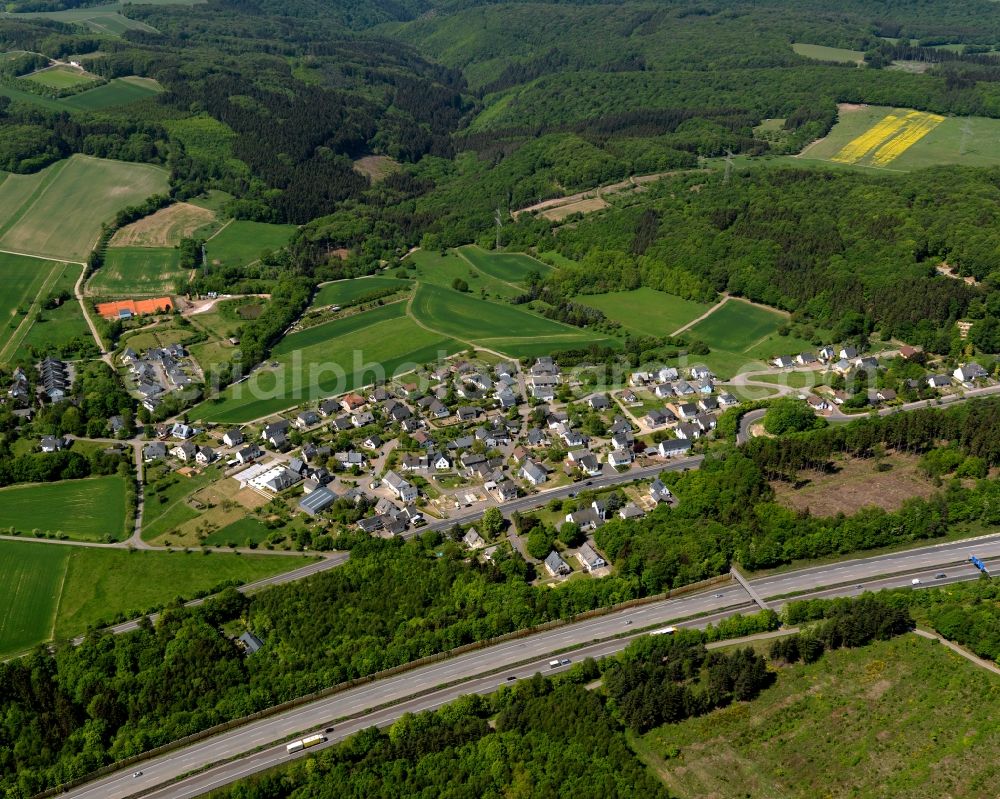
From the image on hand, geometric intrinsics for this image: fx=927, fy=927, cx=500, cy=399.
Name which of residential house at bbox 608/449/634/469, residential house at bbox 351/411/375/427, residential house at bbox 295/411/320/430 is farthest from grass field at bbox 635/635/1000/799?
residential house at bbox 295/411/320/430

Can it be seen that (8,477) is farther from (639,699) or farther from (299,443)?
(639,699)

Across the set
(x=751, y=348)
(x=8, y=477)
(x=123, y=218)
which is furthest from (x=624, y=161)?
(x=8, y=477)

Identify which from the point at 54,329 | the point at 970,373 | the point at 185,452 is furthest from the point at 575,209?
the point at 185,452

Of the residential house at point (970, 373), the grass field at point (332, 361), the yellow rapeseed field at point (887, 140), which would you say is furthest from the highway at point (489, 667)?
the yellow rapeseed field at point (887, 140)

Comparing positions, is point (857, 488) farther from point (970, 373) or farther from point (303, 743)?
point (303, 743)

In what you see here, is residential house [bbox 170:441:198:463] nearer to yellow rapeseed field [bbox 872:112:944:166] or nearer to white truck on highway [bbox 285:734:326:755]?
white truck on highway [bbox 285:734:326:755]

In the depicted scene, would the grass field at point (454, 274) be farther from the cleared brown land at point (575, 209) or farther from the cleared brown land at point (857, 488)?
the cleared brown land at point (857, 488)
